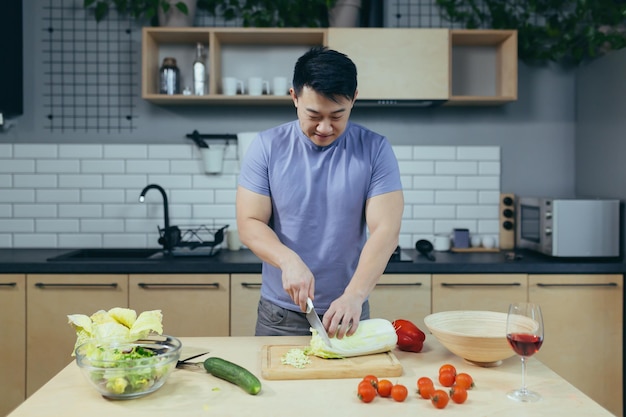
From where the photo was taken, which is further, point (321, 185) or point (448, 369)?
point (321, 185)

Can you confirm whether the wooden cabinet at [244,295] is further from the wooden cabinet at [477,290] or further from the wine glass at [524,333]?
the wine glass at [524,333]

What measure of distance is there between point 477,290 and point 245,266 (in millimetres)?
1187

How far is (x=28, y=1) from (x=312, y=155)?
8.65ft

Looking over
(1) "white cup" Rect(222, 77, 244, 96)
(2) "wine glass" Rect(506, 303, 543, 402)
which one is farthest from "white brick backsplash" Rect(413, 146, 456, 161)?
(2) "wine glass" Rect(506, 303, 543, 402)

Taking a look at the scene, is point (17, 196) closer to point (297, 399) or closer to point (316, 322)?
point (316, 322)

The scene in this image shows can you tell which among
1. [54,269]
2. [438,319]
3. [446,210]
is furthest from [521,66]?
[54,269]

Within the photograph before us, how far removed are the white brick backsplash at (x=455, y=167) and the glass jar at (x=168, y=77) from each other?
5.36 ft

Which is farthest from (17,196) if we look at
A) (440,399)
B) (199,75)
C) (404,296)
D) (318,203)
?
(440,399)

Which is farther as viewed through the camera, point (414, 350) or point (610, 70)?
point (610, 70)

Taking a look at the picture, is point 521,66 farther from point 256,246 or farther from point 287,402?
point 287,402

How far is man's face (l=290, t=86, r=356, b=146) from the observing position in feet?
6.51

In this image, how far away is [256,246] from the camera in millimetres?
2096

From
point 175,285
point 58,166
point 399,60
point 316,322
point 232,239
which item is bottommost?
point 175,285

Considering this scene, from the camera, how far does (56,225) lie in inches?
157
